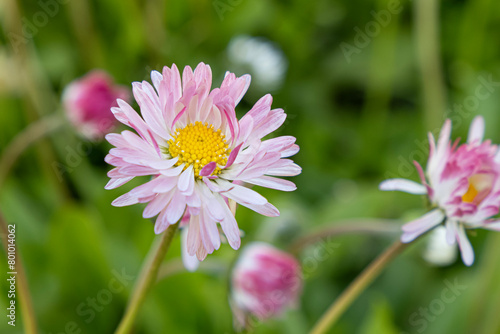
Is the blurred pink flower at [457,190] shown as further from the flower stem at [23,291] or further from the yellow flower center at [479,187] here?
the flower stem at [23,291]

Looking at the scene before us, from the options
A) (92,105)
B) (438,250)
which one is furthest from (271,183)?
(438,250)

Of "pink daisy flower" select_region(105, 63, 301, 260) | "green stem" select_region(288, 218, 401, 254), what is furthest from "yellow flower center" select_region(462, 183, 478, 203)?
"pink daisy flower" select_region(105, 63, 301, 260)

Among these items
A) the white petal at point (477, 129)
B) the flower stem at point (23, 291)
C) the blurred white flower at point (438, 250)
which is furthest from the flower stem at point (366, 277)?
the blurred white flower at point (438, 250)

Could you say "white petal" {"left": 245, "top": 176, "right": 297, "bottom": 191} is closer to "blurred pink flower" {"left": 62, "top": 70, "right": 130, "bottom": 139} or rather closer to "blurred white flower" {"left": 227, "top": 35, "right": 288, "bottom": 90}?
"blurred pink flower" {"left": 62, "top": 70, "right": 130, "bottom": 139}

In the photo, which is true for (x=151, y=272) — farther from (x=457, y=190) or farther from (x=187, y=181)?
(x=457, y=190)

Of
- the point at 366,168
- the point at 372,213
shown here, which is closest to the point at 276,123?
the point at 372,213

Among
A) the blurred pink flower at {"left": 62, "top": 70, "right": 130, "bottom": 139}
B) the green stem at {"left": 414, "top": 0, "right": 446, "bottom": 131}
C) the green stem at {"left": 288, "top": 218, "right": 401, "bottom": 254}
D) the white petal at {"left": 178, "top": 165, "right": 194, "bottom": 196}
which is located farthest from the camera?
the green stem at {"left": 414, "top": 0, "right": 446, "bottom": 131}

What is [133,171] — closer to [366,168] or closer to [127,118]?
[127,118]
